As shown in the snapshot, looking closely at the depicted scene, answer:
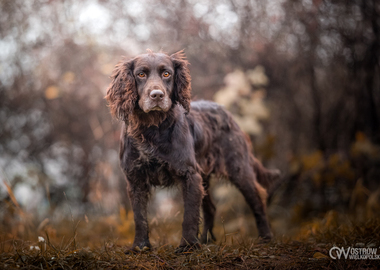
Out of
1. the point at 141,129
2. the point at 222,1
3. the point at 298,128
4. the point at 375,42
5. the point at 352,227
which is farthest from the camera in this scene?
the point at 298,128

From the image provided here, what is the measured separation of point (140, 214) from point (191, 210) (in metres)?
0.50

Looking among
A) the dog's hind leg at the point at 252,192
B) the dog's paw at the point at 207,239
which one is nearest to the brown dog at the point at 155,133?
the dog's paw at the point at 207,239

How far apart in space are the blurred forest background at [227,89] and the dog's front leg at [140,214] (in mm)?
2400

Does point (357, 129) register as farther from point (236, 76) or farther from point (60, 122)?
point (60, 122)

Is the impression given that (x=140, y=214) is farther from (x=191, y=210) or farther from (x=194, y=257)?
(x=194, y=257)

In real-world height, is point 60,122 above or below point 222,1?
below

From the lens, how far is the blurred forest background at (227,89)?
588cm

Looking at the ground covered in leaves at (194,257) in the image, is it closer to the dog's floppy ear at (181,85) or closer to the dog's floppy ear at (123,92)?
the dog's floppy ear at (123,92)

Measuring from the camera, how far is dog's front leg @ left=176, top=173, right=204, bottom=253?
298 cm

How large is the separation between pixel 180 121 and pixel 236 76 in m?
2.91

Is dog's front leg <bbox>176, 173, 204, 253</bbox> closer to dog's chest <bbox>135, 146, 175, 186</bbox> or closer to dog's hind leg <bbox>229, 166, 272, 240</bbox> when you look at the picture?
dog's chest <bbox>135, 146, 175, 186</bbox>

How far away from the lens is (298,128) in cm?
663

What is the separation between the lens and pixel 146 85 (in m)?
2.98

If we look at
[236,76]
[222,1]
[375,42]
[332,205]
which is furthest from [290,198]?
[222,1]
